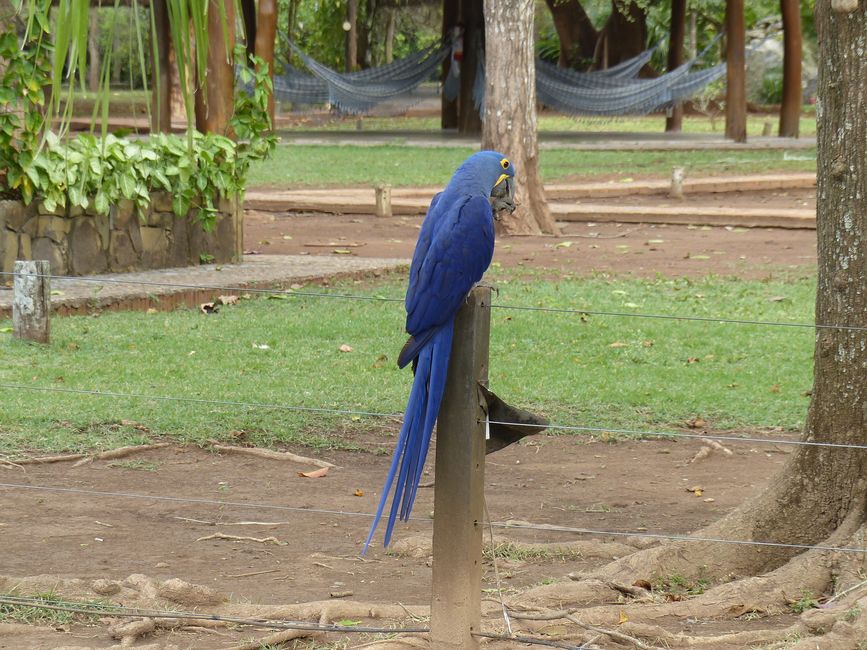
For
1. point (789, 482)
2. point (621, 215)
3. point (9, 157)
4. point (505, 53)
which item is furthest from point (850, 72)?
point (621, 215)

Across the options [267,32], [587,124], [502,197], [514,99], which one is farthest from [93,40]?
[587,124]

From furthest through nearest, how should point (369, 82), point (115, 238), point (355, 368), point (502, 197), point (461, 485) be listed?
point (369, 82) < point (115, 238) < point (355, 368) < point (502, 197) < point (461, 485)

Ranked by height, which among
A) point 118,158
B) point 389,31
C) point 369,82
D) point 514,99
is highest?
point 389,31

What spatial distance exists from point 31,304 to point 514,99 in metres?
6.43

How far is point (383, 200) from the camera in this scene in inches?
522

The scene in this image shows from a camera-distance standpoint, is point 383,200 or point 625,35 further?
point 625,35

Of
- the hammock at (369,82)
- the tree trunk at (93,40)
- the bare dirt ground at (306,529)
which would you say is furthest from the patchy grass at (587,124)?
the bare dirt ground at (306,529)

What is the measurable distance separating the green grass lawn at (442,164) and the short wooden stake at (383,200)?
2.36 metres

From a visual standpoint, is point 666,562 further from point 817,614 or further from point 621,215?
point 621,215

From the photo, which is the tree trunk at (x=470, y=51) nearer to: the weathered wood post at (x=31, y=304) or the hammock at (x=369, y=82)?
the hammock at (x=369, y=82)

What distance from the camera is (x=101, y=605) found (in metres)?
3.28

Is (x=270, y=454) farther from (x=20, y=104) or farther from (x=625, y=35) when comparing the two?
(x=625, y=35)

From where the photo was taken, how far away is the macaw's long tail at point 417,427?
107 inches

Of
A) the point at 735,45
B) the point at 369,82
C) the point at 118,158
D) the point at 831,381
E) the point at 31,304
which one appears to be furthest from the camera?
the point at 369,82
